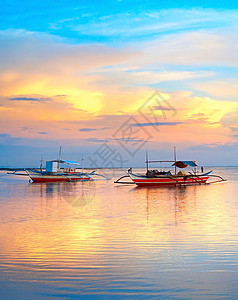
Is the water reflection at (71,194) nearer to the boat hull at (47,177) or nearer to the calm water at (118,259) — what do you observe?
the calm water at (118,259)

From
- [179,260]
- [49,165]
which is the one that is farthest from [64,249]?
[49,165]

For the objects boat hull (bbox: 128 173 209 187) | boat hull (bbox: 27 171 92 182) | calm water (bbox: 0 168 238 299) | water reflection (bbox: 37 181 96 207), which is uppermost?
boat hull (bbox: 27 171 92 182)

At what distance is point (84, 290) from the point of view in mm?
5793

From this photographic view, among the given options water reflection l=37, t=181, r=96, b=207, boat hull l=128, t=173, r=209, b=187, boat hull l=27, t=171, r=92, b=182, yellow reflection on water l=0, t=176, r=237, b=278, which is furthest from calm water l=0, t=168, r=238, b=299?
boat hull l=27, t=171, r=92, b=182

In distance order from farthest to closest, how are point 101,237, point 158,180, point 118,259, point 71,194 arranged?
point 158,180
point 71,194
point 101,237
point 118,259

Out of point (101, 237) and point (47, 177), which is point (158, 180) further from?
point (101, 237)

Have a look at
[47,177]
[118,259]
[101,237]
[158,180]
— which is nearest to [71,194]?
[158,180]

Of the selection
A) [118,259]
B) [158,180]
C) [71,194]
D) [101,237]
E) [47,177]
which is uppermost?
[47,177]

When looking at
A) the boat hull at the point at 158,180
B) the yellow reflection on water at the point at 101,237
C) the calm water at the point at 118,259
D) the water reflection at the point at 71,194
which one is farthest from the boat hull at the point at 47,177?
the calm water at the point at 118,259

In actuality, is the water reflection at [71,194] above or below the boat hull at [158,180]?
below

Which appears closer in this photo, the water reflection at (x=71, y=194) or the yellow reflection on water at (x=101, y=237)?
the yellow reflection on water at (x=101, y=237)

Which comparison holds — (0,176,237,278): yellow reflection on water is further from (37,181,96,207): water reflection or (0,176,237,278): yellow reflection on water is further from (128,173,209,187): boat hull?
(128,173,209,187): boat hull

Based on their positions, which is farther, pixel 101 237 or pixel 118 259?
pixel 101 237

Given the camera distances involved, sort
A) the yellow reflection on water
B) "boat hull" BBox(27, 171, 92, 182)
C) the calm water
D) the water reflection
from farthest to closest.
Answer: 1. "boat hull" BBox(27, 171, 92, 182)
2. the water reflection
3. the yellow reflection on water
4. the calm water
